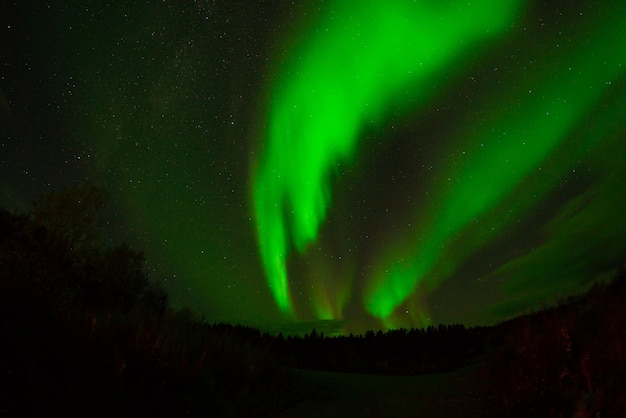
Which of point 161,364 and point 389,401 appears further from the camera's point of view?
point 389,401

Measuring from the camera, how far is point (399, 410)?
9672 mm

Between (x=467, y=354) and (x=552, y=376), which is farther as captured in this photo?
(x=467, y=354)

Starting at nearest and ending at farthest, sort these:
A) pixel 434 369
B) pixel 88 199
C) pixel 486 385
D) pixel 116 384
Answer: pixel 116 384
pixel 486 385
pixel 88 199
pixel 434 369

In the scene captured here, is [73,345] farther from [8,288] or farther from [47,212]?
[47,212]

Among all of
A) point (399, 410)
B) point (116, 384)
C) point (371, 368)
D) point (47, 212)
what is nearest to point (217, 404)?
point (116, 384)

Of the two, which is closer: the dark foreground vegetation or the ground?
the dark foreground vegetation

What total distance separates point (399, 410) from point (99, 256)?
1122cm

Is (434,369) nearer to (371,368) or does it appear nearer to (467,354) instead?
(371,368)

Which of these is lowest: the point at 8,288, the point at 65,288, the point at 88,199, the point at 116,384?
the point at 116,384

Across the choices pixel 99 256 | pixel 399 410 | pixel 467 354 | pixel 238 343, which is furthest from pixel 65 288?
pixel 467 354

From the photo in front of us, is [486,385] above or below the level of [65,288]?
below

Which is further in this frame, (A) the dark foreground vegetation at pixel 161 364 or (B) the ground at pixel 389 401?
(B) the ground at pixel 389 401

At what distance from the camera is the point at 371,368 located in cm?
2806

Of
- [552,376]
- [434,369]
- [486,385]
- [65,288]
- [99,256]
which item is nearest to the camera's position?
[552,376]
